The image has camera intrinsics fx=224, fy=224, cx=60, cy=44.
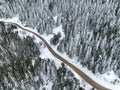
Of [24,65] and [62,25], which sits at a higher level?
[62,25]

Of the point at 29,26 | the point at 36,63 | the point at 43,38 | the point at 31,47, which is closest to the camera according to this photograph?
the point at 36,63

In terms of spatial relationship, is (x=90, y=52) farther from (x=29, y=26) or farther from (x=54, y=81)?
(x=29, y=26)

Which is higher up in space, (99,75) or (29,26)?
(29,26)

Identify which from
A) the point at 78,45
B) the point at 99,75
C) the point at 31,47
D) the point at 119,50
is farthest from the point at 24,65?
the point at 119,50

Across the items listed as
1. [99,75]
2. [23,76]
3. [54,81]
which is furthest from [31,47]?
[99,75]

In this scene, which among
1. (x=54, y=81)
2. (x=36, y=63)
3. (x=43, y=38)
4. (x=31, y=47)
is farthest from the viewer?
(x=43, y=38)

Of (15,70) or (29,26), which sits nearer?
(15,70)

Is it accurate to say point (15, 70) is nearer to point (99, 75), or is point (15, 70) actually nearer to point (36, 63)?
point (36, 63)

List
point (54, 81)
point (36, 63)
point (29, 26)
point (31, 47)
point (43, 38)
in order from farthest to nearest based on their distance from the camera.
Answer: point (29, 26), point (43, 38), point (31, 47), point (36, 63), point (54, 81)

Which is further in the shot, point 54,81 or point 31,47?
point 31,47
